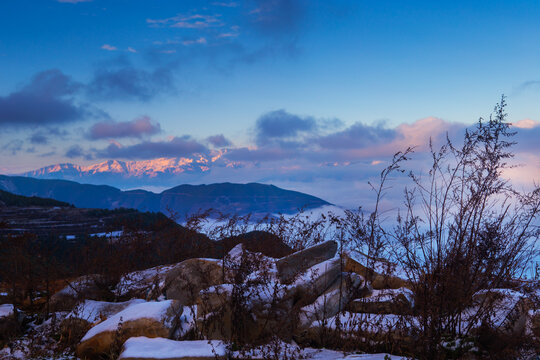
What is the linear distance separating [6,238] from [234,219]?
4.21 meters

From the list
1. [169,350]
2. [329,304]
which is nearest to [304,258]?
[329,304]

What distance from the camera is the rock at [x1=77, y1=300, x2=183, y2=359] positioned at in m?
5.13

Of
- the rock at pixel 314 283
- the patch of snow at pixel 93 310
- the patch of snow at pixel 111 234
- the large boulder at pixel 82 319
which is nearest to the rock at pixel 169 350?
the rock at pixel 314 283

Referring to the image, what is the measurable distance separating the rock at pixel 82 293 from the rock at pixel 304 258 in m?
3.49

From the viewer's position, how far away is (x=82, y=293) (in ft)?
25.0

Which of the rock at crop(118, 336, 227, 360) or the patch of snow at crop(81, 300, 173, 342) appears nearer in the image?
the rock at crop(118, 336, 227, 360)

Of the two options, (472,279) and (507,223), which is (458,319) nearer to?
(472,279)

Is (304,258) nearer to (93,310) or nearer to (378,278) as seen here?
(378,278)

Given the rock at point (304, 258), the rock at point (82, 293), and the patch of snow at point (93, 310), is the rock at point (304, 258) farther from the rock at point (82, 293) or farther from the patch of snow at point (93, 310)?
the rock at point (82, 293)

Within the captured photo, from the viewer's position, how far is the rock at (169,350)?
427 cm

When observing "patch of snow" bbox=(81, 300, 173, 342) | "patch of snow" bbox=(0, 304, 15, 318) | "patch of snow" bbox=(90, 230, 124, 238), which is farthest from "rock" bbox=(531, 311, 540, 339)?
"patch of snow" bbox=(0, 304, 15, 318)

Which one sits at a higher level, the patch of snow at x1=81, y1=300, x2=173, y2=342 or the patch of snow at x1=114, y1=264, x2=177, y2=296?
the patch of snow at x1=81, y1=300, x2=173, y2=342

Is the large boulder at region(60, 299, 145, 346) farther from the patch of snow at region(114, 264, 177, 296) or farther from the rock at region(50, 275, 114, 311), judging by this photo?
the patch of snow at region(114, 264, 177, 296)

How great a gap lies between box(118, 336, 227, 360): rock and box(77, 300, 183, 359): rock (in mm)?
390
